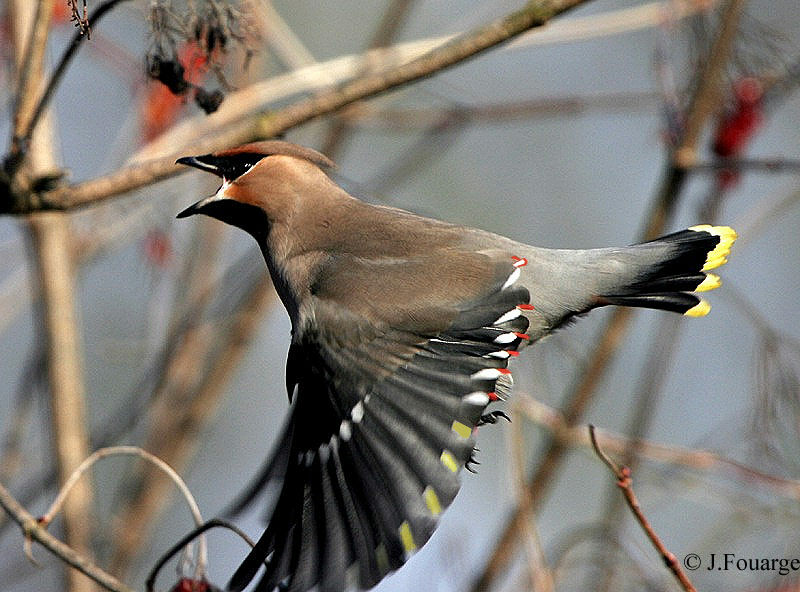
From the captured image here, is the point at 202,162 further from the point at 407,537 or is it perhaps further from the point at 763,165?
the point at 763,165

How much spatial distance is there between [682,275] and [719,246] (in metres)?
0.13

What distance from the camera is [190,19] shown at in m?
2.14

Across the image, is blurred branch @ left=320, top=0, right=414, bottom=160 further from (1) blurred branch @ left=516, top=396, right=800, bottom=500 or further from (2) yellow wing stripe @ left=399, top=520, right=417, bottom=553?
(2) yellow wing stripe @ left=399, top=520, right=417, bottom=553

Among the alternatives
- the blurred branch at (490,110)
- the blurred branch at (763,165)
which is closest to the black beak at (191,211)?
the blurred branch at (490,110)

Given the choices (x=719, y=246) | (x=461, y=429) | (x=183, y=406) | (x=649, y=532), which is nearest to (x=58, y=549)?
(x=461, y=429)

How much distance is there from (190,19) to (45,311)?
1.01 metres

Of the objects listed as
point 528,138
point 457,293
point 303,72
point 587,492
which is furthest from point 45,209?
point 528,138

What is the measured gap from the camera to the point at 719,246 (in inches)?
104

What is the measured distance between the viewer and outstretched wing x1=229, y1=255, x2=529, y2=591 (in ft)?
6.54

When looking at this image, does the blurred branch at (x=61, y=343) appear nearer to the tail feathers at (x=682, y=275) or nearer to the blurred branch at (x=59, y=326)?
the blurred branch at (x=59, y=326)

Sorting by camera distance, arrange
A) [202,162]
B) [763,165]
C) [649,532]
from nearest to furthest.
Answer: [649,532]
[202,162]
[763,165]

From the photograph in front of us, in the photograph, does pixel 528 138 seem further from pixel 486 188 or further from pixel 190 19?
pixel 190 19

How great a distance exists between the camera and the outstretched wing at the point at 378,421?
199 cm

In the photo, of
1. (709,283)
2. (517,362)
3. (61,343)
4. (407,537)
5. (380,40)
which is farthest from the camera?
(380,40)
